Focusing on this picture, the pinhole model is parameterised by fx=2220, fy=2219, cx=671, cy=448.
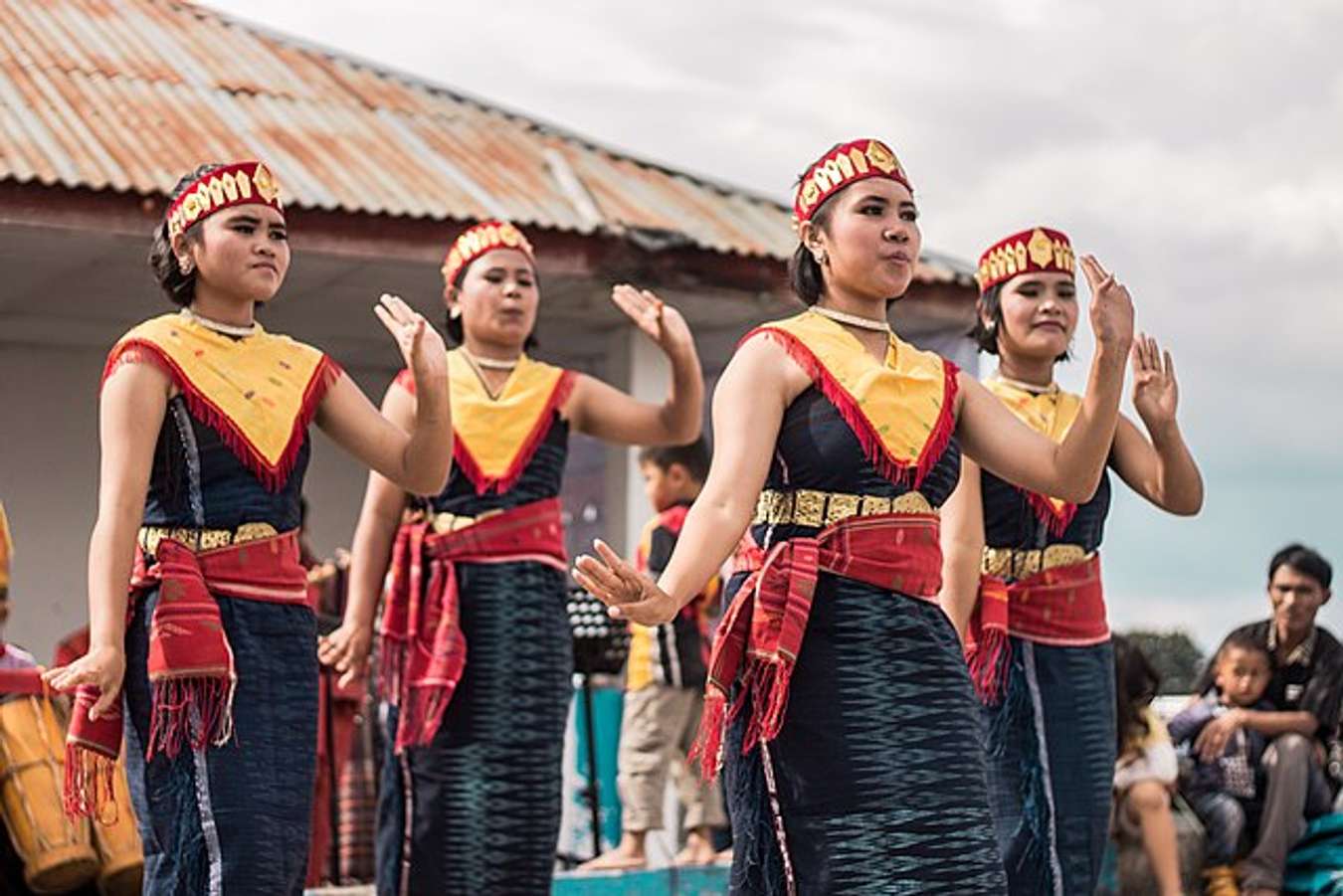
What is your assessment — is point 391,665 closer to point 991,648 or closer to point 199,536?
point 199,536

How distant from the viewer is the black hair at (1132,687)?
314 inches

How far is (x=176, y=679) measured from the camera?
4.36 m

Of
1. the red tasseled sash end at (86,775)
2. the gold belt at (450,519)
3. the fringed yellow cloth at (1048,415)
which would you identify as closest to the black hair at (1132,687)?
the fringed yellow cloth at (1048,415)

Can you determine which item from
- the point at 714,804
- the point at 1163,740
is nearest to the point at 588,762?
the point at 714,804

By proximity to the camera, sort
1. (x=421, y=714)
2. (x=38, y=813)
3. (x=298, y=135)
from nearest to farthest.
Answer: (x=421, y=714) → (x=38, y=813) → (x=298, y=135)

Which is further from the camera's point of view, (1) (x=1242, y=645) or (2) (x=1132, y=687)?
(1) (x=1242, y=645)

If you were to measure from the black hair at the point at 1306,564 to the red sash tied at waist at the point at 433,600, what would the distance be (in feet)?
12.2

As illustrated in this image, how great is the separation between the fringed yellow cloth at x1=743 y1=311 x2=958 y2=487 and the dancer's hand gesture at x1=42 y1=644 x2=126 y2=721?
53.8 inches

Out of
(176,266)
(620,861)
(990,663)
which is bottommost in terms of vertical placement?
(620,861)

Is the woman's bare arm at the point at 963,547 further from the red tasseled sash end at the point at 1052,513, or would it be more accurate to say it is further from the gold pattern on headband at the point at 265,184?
the gold pattern on headband at the point at 265,184

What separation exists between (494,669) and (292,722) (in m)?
1.27

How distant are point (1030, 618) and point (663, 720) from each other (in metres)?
2.80

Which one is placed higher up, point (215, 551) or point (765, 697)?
point (215, 551)

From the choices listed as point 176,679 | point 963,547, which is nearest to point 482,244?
point 963,547
